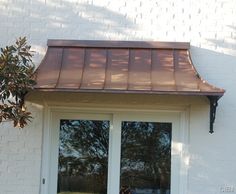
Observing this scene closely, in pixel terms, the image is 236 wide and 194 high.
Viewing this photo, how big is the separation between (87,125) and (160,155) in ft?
3.51

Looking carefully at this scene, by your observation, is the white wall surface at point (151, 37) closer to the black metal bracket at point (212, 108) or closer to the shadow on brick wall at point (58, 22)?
the shadow on brick wall at point (58, 22)

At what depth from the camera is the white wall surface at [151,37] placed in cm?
697

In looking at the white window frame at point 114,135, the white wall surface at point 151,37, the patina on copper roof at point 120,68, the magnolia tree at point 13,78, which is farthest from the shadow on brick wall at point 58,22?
the magnolia tree at point 13,78

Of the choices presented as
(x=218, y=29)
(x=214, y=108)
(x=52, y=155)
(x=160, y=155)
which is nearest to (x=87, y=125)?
(x=52, y=155)

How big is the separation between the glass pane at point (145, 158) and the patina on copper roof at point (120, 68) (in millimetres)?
827

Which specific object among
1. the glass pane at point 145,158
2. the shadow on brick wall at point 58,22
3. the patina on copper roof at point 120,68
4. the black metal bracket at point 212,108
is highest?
the shadow on brick wall at point 58,22

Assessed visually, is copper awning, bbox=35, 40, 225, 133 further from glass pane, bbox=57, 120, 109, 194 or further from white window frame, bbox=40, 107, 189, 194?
glass pane, bbox=57, 120, 109, 194

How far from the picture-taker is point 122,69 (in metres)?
6.83

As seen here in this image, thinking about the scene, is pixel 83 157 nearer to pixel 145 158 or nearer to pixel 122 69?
pixel 145 158

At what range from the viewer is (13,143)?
282 inches

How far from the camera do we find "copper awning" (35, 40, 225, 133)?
20.9 feet

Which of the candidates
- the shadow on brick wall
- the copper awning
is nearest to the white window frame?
the copper awning

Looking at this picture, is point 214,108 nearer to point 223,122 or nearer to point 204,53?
point 223,122

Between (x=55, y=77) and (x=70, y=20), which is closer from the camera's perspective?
(x=55, y=77)
